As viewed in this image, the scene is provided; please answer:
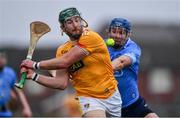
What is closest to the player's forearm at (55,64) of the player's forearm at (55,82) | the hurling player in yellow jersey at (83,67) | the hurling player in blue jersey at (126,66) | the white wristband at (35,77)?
the hurling player in yellow jersey at (83,67)

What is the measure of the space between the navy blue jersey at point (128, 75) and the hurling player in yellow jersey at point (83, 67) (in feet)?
3.35

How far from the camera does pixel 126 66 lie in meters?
14.2

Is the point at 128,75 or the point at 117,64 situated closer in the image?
the point at 117,64

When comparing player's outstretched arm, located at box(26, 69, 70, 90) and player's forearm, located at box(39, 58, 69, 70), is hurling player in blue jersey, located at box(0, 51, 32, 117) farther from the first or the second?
player's forearm, located at box(39, 58, 69, 70)

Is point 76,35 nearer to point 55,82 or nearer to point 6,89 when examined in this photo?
point 55,82

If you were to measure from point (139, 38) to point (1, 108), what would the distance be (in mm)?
46549

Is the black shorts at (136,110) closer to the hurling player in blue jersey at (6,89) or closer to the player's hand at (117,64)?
the player's hand at (117,64)

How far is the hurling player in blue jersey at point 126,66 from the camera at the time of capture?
46.5 feet

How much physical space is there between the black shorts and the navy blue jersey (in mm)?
81

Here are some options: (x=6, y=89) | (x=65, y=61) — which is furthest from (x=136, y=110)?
(x=6, y=89)

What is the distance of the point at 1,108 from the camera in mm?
18422

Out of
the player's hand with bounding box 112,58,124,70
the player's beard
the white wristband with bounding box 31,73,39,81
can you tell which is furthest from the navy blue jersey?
the white wristband with bounding box 31,73,39,81

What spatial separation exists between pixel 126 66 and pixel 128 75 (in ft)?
0.93

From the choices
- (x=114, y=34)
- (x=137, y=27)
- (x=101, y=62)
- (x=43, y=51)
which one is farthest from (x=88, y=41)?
(x=137, y=27)
